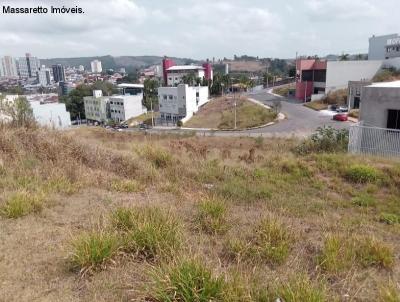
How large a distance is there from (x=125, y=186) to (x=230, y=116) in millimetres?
42779

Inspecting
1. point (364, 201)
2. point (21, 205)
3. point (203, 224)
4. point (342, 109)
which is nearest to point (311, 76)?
point (342, 109)

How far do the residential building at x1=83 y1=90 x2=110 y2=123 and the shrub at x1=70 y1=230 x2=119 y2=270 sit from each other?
228ft

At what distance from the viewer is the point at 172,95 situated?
200 feet

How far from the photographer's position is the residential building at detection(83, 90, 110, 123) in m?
71.9

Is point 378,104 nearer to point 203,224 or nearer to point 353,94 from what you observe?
point 203,224

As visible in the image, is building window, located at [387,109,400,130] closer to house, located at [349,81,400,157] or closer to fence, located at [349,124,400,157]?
house, located at [349,81,400,157]

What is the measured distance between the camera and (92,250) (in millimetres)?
3229

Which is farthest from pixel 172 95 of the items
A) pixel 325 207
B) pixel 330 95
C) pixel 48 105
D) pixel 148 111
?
pixel 325 207

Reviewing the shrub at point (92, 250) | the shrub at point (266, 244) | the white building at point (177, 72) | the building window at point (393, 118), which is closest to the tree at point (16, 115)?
the shrub at point (92, 250)

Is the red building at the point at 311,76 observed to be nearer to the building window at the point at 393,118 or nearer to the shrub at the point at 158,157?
the building window at the point at 393,118

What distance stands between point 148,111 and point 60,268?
73521 millimetres

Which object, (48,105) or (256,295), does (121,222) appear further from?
(48,105)

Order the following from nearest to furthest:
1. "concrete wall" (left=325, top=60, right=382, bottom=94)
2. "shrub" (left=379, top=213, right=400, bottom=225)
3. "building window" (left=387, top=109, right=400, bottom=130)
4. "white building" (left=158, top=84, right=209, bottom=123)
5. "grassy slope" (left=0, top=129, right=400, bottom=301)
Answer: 1. "grassy slope" (left=0, top=129, right=400, bottom=301)
2. "shrub" (left=379, top=213, right=400, bottom=225)
3. "building window" (left=387, top=109, right=400, bottom=130)
4. "concrete wall" (left=325, top=60, right=382, bottom=94)
5. "white building" (left=158, top=84, right=209, bottom=123)

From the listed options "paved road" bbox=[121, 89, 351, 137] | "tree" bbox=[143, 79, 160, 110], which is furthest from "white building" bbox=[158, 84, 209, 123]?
"paved road" bbox=[121, 89, 351, 137]
